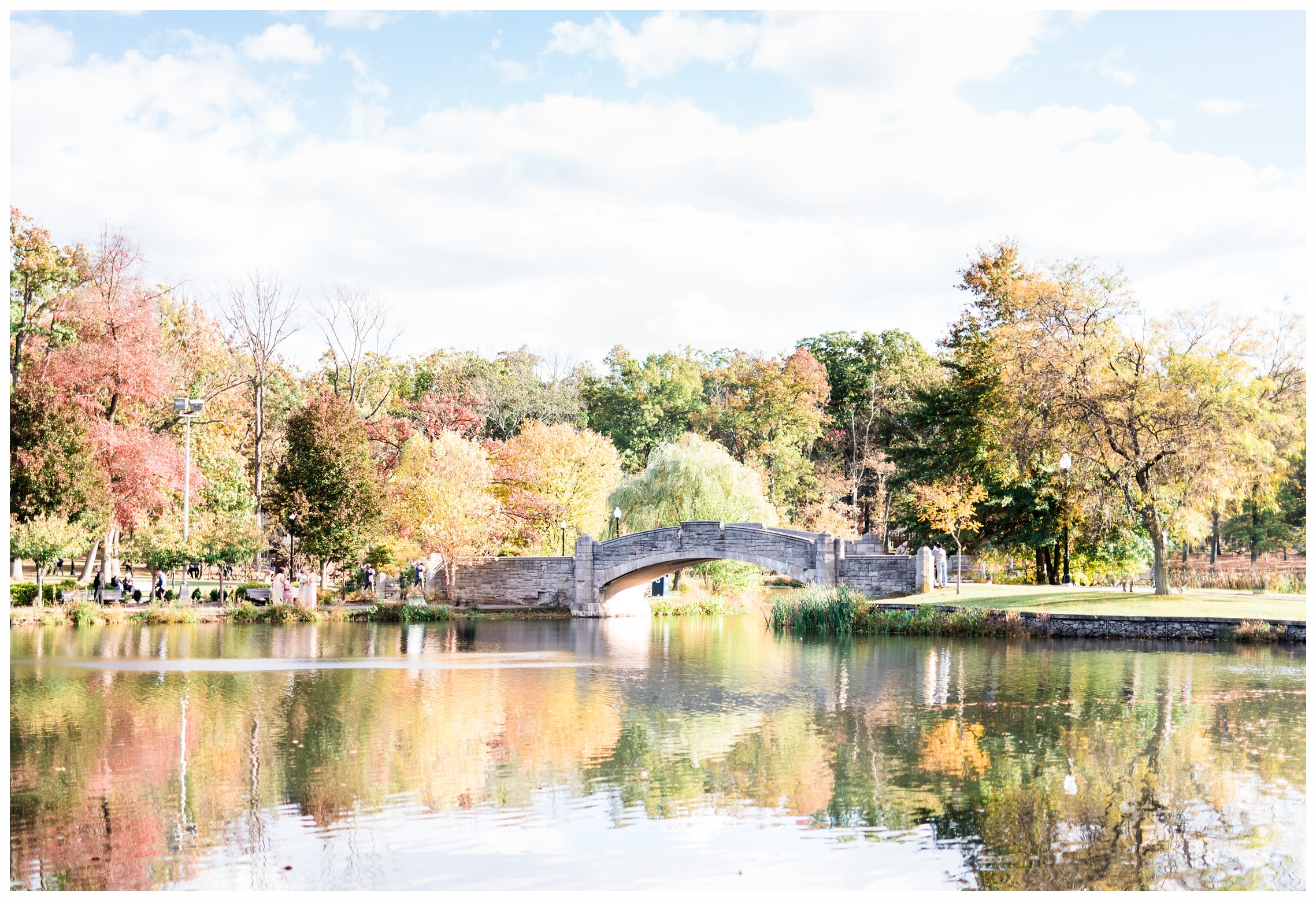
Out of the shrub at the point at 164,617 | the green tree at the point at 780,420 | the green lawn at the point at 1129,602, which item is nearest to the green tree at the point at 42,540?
the shrub at the point at 164,617

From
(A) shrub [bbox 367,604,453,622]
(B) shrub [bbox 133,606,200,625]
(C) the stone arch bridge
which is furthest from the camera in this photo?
(A) shrub [bbox 367,604,453,622]

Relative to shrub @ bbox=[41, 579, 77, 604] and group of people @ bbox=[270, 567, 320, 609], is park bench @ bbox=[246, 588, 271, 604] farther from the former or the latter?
shrub @ bbox=[41, 579, 77, 604]

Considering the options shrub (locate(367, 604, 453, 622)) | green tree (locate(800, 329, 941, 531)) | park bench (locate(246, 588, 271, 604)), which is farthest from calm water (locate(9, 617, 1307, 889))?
green tree (locate(800, 329, 941, 531))

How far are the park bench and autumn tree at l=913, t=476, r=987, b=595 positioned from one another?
771 inches

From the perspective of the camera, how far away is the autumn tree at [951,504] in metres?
34.8

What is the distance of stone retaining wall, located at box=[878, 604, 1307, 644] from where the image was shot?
23719mm

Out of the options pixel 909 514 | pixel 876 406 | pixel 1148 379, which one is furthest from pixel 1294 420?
pixel 876 406

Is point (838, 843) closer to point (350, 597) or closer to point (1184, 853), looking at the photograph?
point (1184, 853)

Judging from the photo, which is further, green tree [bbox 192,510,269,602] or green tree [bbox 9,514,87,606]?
green tree [bbox 192,510,269,602]

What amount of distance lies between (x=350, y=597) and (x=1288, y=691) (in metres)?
26.9

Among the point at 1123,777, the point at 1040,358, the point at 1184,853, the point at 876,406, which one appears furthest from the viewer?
the point at 876,406

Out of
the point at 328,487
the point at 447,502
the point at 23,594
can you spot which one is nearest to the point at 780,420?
the point at 447,502

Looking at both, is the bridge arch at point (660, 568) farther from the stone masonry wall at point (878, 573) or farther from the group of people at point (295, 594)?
the group of people at point (295, 594)

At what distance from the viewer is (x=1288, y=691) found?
1669 centimetres
